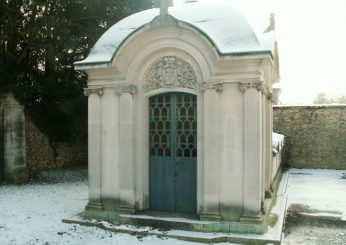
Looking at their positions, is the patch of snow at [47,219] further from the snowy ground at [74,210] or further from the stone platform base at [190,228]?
the stone platform base at [190,228]

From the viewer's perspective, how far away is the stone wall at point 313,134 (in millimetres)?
17406

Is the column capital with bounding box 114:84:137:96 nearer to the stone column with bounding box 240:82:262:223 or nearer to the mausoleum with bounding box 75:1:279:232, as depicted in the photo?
the mausoleum with bounding box 75:1:279:232

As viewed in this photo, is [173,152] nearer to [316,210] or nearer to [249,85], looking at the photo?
[249,85]

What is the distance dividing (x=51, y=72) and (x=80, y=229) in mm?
8185

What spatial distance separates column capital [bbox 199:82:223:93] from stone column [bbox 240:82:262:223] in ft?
1.45

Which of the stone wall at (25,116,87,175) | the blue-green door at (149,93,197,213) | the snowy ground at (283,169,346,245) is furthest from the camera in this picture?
the stone wall at (25,116,87,175)

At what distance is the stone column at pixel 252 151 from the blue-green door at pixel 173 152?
46.5 inches

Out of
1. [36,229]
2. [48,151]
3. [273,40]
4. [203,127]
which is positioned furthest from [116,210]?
[48,151]

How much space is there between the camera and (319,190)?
12539 millimetres

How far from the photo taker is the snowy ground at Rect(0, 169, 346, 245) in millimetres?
7195

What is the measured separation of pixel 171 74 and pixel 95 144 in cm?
245

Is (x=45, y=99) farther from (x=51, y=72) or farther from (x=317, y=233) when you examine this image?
(x=317, y=233)

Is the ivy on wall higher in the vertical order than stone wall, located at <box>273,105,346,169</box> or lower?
higher

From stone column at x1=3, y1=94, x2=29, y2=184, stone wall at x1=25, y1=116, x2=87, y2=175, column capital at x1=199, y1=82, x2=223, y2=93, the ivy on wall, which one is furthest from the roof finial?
stone wall at x1=25, y1=116, x2=87, y2=175
